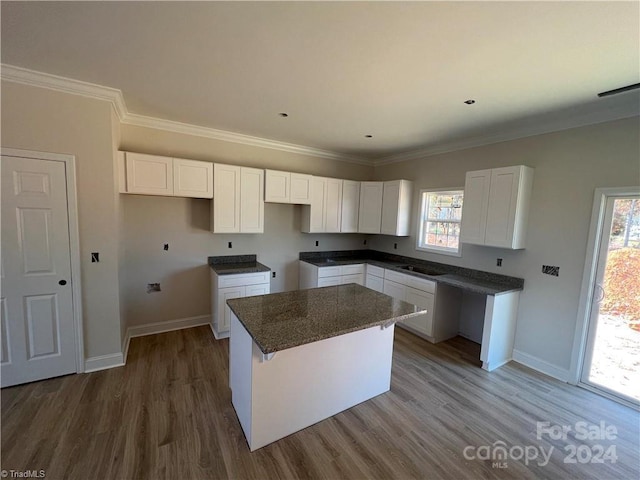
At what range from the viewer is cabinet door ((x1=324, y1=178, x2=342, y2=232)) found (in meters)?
4.46

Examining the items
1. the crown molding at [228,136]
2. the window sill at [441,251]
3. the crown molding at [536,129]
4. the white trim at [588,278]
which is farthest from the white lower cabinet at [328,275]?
the white trim at [588,278]

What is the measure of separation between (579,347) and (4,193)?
5546mm

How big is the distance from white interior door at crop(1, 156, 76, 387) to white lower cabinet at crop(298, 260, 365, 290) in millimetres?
2856

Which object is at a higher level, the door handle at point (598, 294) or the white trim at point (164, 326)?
the door handle at point (598, 294)

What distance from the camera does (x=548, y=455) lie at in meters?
1.96

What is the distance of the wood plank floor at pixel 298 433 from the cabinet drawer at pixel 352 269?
6.03ft

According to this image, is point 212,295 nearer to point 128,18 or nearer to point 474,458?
point 128,18

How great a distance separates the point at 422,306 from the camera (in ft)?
12.3

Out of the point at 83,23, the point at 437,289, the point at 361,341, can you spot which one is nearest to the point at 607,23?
the point at 361,341

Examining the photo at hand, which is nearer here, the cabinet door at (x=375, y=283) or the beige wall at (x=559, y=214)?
the beige wall at (x=559, y=214)

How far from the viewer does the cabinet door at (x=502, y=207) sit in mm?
3021

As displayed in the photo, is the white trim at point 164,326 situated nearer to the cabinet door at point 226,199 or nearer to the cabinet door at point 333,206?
the cabinet door at point 226,199

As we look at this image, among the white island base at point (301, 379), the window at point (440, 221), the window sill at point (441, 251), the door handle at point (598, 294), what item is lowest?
the white island base at point (301, 379)

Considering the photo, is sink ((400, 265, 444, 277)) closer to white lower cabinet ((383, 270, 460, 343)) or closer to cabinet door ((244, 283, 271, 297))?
white lower cabinet ((383, 270, 460, 343))
